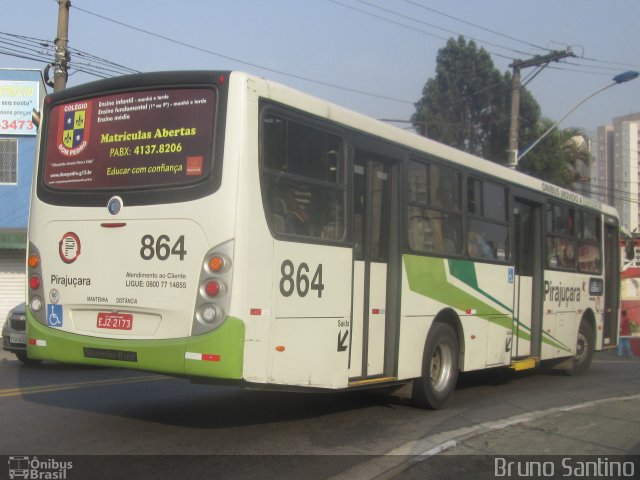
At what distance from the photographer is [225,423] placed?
754 centimetres

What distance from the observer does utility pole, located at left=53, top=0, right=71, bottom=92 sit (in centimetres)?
1628

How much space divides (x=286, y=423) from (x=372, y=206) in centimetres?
253

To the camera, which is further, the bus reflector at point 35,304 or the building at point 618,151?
the building at point 618,151

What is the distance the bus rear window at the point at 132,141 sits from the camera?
20.7 ft

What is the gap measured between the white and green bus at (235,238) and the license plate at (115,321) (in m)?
0.01

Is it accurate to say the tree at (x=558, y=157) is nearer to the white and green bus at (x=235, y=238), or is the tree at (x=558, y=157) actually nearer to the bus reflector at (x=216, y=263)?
the white and green bus at (x=235, y=238)

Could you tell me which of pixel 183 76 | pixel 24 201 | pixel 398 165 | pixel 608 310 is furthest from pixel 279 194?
pixel 24 201

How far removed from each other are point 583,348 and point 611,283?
196 cm

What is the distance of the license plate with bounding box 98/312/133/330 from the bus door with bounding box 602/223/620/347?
1079cm

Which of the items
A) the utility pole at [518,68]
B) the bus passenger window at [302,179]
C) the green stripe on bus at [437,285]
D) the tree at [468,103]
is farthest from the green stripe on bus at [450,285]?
the tree at [468,103]

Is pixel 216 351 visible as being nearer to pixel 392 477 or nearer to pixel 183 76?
pixel 392 477

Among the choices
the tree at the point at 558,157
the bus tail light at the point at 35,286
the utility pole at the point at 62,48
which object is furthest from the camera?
the tree at the point at 558,157

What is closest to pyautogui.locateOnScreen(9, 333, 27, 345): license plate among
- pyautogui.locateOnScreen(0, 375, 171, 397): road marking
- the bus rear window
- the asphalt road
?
the asphalt road

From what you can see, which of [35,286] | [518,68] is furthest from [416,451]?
[518,68]
